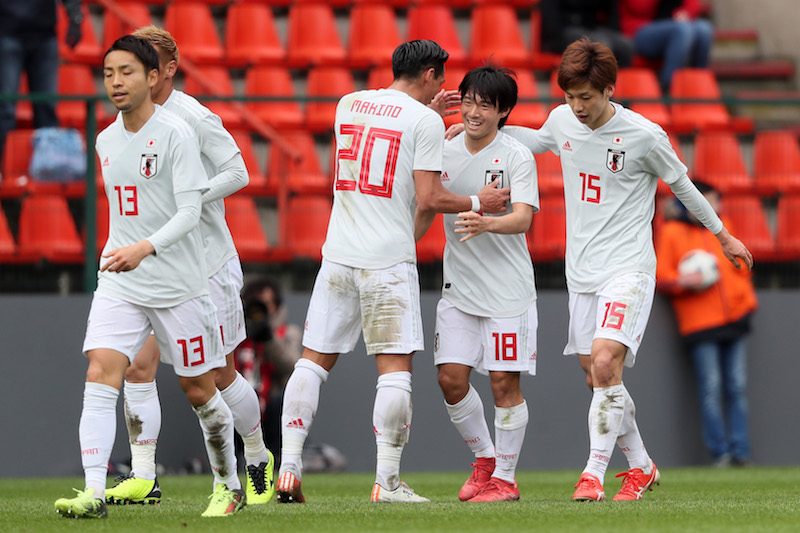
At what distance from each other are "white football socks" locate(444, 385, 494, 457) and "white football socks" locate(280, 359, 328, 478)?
0.84 meters

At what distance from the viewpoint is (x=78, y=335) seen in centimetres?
1088

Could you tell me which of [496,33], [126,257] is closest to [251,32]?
[496,33]

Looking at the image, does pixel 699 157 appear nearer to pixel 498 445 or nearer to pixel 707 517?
pixel 498 445

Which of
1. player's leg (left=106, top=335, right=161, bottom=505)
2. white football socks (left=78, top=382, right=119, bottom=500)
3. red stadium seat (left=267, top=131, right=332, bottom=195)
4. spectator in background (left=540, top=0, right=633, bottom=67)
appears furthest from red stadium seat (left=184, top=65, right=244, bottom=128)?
white football socks (left=78, top=382, right=119, bottom=500)

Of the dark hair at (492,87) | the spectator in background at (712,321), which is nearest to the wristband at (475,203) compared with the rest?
the dark hair at (492,87)

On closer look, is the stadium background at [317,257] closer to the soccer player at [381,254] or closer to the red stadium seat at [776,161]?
the red stadium seat at [776,161]

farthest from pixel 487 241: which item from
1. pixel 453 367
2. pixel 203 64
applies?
pixel 203 64

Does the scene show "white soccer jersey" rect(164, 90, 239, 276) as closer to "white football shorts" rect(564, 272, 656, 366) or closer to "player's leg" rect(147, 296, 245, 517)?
"player's leg" rect(147, 296, 245, 517)

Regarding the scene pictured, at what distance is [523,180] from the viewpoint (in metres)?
7.64

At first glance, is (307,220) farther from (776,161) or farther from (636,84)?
(636,84)

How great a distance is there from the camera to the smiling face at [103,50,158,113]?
6.61 m

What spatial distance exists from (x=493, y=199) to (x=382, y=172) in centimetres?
61

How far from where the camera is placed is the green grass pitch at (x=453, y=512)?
616 cm

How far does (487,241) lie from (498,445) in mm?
1024
